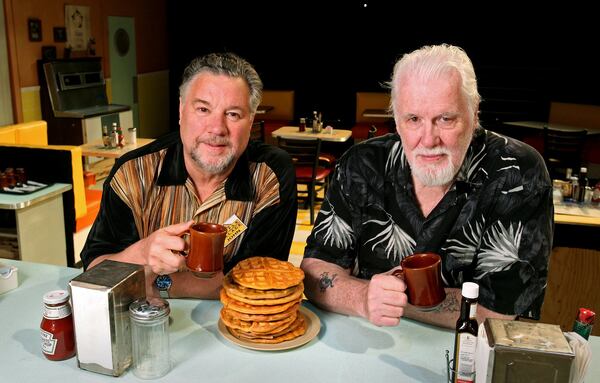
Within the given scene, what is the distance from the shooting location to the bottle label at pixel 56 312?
55.3 inches

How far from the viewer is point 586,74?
8.94 m

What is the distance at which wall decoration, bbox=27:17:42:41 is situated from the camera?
7465mm

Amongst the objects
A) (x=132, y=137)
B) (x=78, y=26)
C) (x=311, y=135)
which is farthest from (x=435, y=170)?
(x=78, y=26)

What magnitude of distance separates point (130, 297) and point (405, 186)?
927mm

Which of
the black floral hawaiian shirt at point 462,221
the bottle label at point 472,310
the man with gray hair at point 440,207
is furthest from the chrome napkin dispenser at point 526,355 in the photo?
the black floral hawaiian shirt at point 462,221

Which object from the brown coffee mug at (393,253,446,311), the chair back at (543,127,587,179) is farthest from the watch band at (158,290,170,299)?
the chair back at (543,127,587,179)

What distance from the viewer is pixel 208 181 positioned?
2092 mm

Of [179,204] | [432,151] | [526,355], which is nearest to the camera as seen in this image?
[526,355]

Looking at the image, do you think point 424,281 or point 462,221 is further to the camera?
point 462,221

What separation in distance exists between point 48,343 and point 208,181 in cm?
83

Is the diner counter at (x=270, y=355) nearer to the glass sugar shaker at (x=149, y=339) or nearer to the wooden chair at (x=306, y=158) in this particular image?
the glass sugar shaker at (x=149, y=339)

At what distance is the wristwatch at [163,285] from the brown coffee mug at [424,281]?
2.53 ft

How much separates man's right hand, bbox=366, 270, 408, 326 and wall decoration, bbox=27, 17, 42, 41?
23.9ft

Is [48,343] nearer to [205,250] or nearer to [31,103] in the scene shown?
[205,250]
